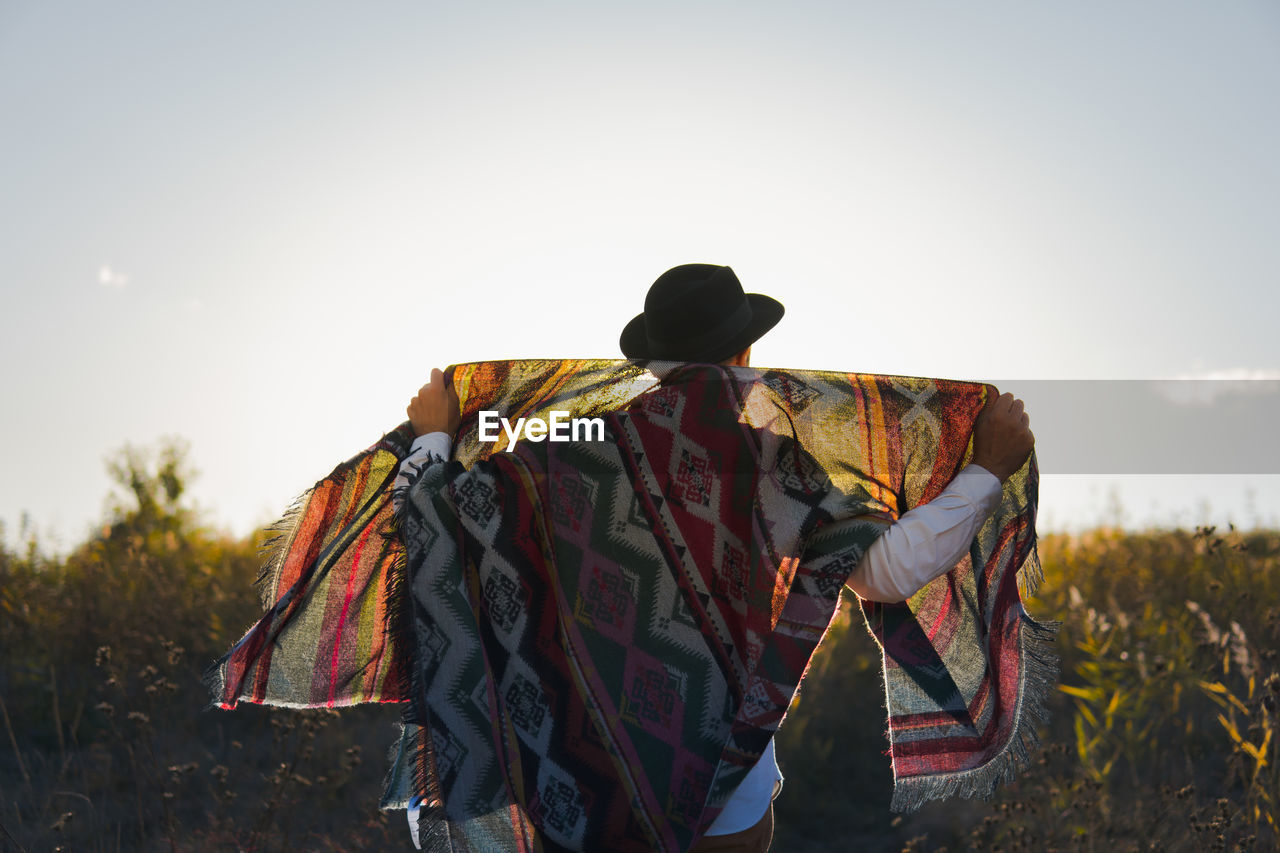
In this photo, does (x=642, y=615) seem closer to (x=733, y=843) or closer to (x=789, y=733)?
(x=733, y=843)

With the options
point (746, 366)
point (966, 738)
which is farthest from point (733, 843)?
point (746, 366)

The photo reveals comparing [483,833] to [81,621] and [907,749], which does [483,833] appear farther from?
[81,621]

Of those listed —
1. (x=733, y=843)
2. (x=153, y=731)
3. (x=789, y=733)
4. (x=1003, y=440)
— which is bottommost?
(x=789, y=733)

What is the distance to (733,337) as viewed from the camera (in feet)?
7.46

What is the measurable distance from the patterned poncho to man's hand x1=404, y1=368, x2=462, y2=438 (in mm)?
179

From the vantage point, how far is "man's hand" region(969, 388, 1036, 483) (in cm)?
226

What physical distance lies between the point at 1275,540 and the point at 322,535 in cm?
945

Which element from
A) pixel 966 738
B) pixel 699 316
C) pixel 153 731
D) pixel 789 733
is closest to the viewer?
pixel 699 316

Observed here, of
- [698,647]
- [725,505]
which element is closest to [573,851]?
[698,647]

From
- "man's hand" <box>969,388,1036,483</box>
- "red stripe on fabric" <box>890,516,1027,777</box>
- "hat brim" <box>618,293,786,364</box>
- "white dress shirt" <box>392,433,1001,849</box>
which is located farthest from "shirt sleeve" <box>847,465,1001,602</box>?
"hat brim" <box>618,293,786,364</box>

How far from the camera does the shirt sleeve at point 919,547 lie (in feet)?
6.62

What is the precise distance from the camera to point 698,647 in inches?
82.2

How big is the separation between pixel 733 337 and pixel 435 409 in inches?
33.4

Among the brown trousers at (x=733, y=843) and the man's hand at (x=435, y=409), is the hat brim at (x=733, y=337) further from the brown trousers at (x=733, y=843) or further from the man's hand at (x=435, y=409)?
the brown trousers at (x=733, y=843)
